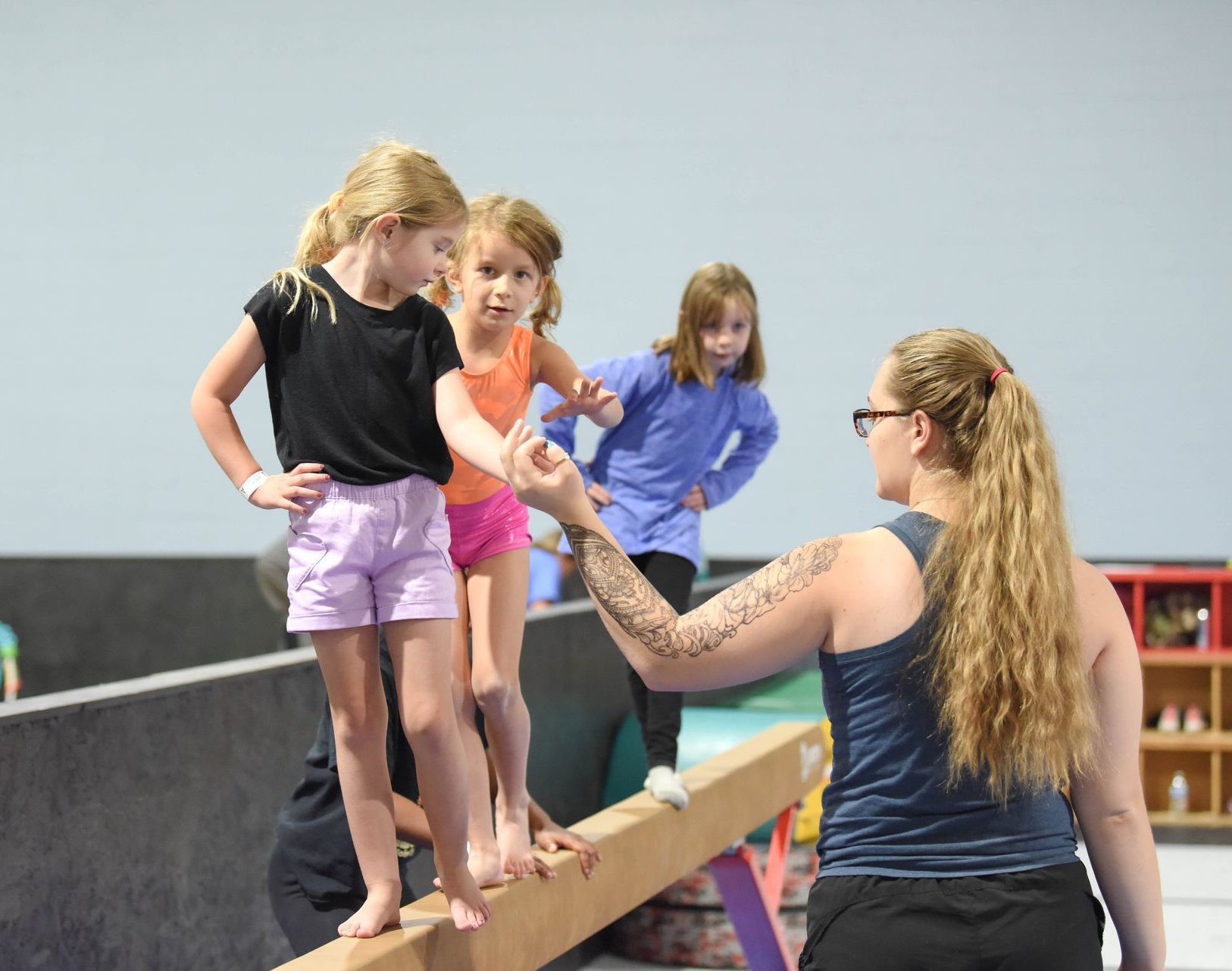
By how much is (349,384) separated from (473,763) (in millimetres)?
762

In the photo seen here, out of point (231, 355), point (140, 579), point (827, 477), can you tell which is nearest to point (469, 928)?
point (231, 355)

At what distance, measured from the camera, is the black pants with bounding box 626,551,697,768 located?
3.24 m

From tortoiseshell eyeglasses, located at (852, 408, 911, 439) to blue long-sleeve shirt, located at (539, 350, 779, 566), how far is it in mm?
1595

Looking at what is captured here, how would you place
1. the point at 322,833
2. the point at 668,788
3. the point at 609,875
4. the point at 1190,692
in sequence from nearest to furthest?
the point at 322,833, the point at 609,875, the point at 668,788, the point at 1190,692

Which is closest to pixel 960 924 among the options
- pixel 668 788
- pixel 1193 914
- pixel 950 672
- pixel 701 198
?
pixel 950 672

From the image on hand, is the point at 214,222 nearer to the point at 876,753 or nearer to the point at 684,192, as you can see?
the point at 684,192

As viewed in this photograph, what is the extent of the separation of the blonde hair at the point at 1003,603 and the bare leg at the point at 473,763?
2.85 feet

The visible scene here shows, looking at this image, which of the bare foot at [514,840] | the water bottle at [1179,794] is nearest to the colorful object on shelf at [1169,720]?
the water bottle at [1179,794]

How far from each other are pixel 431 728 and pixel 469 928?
13.1 inches

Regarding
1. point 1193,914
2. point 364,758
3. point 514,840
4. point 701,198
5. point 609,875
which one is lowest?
point 1193,914

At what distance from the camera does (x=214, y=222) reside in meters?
7.93

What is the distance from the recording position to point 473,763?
2.34 m

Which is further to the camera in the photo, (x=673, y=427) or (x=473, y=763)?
(x=673, y=427)

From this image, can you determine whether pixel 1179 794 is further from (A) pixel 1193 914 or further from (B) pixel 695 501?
(B) pixel 695 501
